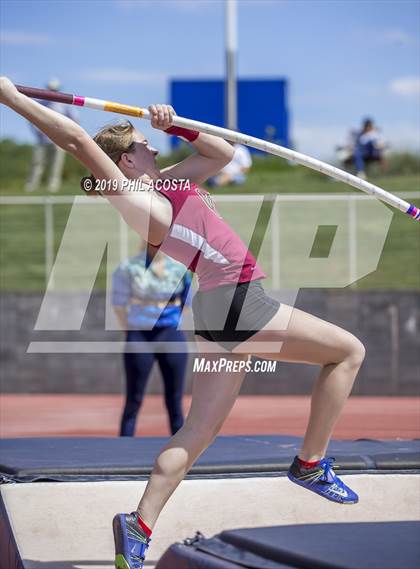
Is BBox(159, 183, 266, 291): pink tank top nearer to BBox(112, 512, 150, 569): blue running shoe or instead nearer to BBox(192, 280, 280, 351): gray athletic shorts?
BBox(192, 280, 280, 351): gray athletic shorts

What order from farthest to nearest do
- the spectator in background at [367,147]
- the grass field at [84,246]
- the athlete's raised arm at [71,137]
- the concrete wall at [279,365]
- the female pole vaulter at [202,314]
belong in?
the spectator in background at [367,147] < the grass field at [84,246] < the concrete wall at [279,365] < the female pole vaulter at [202,314] < the athlete's raised arm at [71,137]

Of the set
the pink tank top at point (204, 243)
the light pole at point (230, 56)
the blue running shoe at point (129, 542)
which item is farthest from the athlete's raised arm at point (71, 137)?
the light pole at point (230, 56)

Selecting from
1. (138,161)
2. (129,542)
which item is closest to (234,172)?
(138,161)

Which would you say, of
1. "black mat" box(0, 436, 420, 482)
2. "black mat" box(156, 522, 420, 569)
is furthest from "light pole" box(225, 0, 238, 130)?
"black mat" box(156, 522, 420, 569)

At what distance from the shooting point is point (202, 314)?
4.02 metres

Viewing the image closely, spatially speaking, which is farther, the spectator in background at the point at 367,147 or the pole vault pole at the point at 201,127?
the spectator in background at the point at 367,147

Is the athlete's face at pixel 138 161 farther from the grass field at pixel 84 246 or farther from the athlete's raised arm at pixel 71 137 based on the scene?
the grass field at pixel 84 246

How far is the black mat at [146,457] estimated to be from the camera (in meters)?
4.82

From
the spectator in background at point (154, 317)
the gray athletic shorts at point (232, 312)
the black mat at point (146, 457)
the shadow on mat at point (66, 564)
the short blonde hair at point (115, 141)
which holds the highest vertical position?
the spectator in background at point (154, 317)

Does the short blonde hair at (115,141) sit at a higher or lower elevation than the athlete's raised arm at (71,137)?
higher

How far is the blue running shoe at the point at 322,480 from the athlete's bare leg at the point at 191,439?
1.39 feet

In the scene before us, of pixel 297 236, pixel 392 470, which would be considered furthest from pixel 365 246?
pixel 392 470

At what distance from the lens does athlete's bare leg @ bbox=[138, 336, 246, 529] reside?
393 centimetres

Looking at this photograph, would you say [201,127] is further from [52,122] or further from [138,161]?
[52,122]
